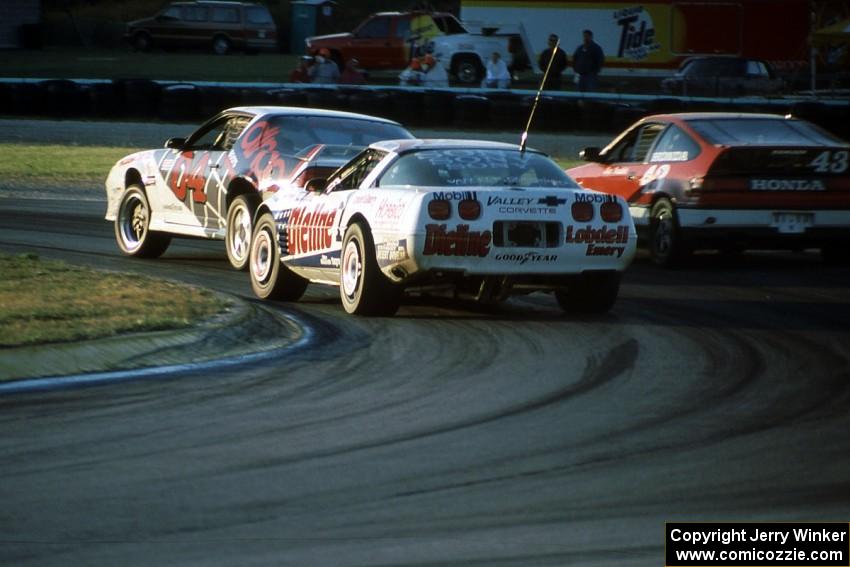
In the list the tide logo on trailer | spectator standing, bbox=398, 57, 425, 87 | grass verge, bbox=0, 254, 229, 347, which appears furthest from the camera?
spectator standing, bbox=398, 57, 425, 87

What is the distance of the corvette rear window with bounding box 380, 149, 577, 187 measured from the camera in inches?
411

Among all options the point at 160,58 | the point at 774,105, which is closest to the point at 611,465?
the point at 774,105

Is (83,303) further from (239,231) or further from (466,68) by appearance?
(466,68)

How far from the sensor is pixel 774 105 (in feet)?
85.1

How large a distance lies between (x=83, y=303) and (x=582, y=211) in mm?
3175

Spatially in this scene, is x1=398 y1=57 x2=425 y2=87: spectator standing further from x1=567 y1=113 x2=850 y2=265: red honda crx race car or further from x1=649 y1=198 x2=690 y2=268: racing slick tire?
x1=567 y1=113 x2=850 y2=265: red honda crx race car

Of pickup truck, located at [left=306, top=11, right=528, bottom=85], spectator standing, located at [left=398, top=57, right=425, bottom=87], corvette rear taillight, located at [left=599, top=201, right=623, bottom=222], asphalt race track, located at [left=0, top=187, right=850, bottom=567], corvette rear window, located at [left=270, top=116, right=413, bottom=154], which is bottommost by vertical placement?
asphalt race track, located at [left=0, top=187, right=850, bottom=567]

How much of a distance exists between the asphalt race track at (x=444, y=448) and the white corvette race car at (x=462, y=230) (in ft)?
1.02

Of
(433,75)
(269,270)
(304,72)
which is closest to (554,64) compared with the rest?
(433,75)

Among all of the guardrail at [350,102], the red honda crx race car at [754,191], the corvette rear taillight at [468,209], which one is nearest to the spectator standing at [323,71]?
the guardrail at [350,102]

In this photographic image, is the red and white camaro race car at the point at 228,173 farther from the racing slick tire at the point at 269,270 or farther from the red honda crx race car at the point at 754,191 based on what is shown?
the red honda crx race car at the point at 754,191

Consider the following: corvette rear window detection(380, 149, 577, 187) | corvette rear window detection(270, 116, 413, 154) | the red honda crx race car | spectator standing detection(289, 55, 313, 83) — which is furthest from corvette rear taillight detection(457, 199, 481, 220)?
spectator standing detection(289, 55, 313, 83)

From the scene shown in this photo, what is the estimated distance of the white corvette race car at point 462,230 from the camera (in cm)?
995

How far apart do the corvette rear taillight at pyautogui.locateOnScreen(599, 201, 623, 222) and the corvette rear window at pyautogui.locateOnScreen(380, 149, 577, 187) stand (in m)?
0.38
